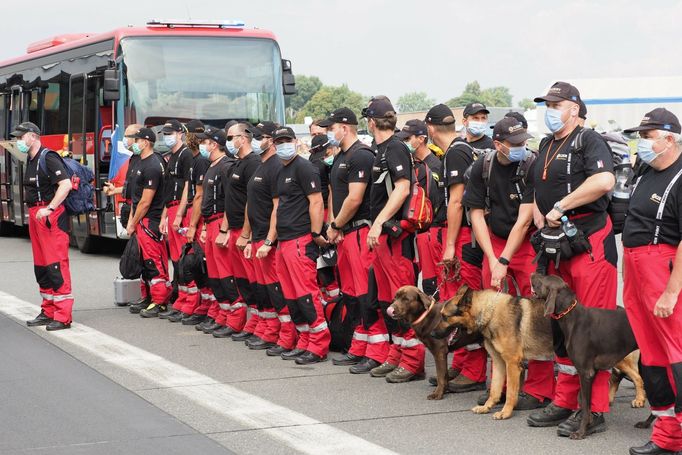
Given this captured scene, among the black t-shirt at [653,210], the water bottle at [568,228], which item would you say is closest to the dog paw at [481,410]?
the water bottle at [568,228]

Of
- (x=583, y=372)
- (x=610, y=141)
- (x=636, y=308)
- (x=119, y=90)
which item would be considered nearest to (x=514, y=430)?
(x=583, y=372)

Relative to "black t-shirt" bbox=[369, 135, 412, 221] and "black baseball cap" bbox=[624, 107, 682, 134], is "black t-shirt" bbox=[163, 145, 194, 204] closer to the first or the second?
"black t-shirt" bbox=[369, 135, 412, 221]

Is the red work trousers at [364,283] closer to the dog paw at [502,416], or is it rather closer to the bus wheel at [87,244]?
the dog paw at [502,416]

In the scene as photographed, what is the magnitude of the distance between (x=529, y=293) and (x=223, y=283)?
4133 mm

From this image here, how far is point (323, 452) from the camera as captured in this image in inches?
249

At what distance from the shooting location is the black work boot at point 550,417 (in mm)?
6883

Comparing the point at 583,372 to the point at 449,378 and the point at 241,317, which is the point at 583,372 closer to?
the point at 449,378

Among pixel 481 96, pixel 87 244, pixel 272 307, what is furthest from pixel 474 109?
pixel 481 96

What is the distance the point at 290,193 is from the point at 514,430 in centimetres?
343

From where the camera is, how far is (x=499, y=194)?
7633 mm

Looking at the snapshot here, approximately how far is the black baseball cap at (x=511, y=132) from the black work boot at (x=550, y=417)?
5.91 feet

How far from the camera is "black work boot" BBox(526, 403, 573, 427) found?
22.6 feet

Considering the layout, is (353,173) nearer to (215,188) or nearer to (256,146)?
(256,146)

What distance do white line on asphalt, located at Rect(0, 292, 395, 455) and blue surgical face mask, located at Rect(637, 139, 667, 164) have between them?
7.35ft
